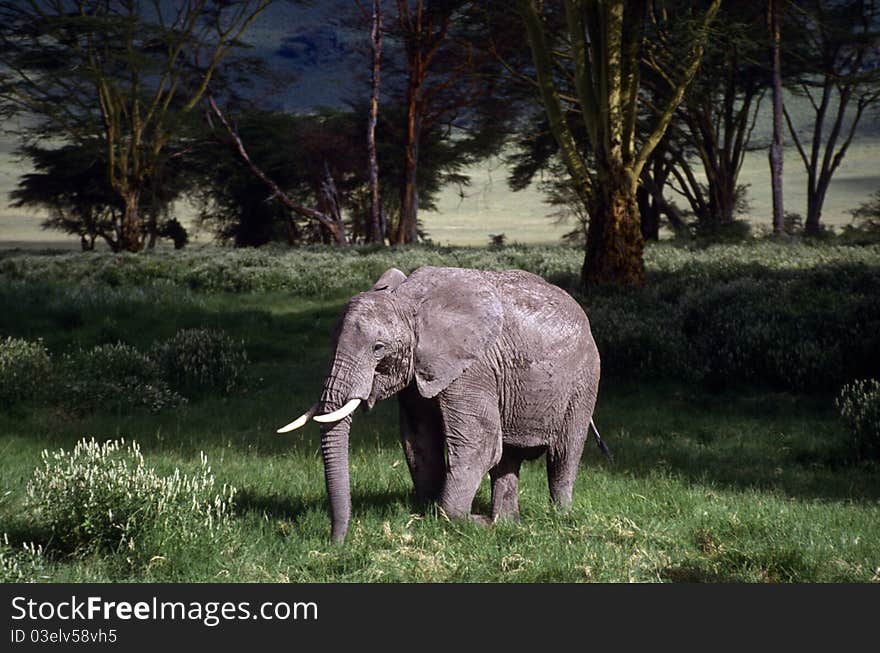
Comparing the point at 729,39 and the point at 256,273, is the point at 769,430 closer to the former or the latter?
the point at 729,39

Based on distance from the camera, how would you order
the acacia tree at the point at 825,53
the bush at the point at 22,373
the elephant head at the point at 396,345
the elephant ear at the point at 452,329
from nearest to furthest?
the elephant head at the point at 396,345 → the elephant ear at the point at 452,329 → the bush at the point at 22,373 → the acacia tree at the point at 825,53

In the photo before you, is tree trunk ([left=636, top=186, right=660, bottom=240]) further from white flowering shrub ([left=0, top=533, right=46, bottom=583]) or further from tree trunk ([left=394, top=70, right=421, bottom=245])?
white flowering shrub ([left=0, top=533, right=46, bottom=583])

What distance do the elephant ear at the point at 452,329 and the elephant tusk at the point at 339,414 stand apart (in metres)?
0.47

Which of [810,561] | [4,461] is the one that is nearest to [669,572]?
[810,561]

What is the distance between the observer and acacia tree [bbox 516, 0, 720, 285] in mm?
15867

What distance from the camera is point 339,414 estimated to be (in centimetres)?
490

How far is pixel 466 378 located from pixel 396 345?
1.69 ft

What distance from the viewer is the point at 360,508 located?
621cm

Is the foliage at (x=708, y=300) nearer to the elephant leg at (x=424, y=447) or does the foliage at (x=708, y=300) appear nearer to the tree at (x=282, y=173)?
the elephant leg at (x=424, y=447)

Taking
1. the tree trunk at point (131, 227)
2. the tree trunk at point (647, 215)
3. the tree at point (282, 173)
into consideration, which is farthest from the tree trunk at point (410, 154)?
the tree trunk at point (647, 215)

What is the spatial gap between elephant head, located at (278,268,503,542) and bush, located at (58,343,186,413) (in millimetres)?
5643

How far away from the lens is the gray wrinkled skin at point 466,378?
5.12 meters

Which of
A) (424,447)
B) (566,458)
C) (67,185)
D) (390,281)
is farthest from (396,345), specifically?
(67,185)

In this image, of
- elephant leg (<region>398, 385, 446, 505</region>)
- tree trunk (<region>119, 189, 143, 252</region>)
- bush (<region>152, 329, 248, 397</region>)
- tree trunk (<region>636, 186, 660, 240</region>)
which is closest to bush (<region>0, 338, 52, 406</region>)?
bush (<region>152, 329, 248, 397</region>)
